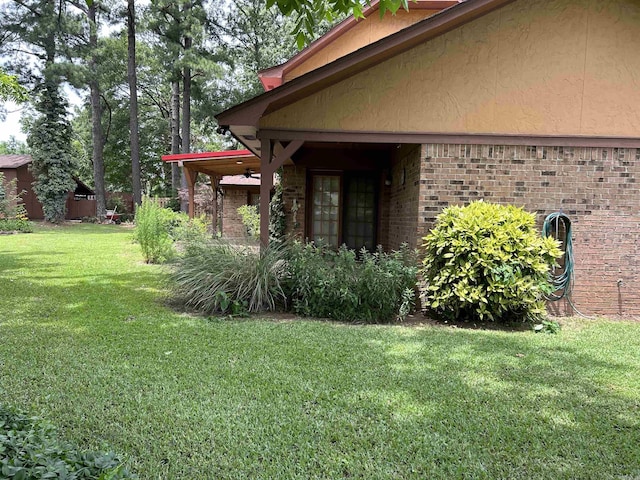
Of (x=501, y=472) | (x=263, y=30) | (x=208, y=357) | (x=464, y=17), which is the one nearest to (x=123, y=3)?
(x=263, y=30)

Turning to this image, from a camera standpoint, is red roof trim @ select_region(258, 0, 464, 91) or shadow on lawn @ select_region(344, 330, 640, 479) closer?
shadow on lawn @ select_region(344, 330, 640, 479)

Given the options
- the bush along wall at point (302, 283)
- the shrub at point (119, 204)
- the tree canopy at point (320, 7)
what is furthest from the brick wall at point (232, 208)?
the tree canopy at point (320, 7)

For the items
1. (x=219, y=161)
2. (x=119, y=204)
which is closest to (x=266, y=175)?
(x=219, y=161)

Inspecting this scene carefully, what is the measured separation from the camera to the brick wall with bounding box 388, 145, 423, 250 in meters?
6.52

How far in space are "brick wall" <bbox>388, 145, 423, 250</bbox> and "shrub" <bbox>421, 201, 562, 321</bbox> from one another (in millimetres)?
880

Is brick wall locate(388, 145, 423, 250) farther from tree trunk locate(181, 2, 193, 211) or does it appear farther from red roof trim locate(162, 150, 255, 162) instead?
tree trunk locate(181, 2, 193, 211)

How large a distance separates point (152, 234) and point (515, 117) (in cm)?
802

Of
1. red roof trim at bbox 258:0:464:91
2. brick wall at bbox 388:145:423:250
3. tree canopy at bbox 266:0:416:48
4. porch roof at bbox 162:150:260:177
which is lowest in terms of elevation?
brick wall at bbox 388:145:423:250

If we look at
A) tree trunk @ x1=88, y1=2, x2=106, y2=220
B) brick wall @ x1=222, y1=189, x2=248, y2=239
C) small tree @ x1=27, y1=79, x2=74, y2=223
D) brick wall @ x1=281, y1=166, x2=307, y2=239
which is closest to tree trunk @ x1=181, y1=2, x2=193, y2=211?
tree trunk @ x1=88, y1=2, x2=106, y2=220

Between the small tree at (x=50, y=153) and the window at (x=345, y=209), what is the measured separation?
60.1 ft

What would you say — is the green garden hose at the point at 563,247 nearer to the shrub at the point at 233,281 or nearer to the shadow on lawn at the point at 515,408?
the shadow on lawn at the point at 515,408

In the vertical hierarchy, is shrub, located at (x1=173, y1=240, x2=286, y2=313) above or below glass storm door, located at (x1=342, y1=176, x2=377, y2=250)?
below

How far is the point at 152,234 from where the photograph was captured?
32.3ft

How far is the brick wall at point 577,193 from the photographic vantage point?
612cm
